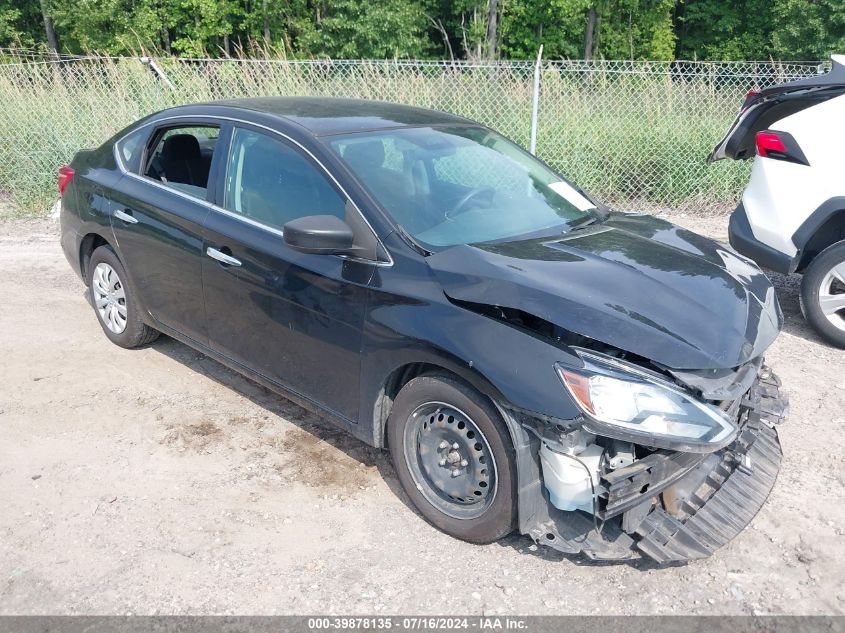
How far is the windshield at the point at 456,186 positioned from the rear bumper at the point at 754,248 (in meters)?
1.95

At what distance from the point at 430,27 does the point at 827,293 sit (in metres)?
29.8

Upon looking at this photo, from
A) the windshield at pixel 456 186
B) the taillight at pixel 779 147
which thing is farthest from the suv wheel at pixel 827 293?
the windshield at pixel 456 186

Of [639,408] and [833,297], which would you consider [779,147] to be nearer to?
[833,297]

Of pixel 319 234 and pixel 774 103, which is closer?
pixel 319 234

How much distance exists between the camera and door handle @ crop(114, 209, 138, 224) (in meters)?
4.52

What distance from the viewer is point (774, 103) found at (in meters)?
5.59

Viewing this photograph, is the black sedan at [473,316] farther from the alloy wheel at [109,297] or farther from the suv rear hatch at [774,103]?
the suv rear hatch at [774,103]

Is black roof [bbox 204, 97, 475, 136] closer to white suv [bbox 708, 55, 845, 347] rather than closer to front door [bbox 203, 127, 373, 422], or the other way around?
front door [bbox 203, 127, 373, 422]

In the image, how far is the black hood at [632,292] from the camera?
282 cm

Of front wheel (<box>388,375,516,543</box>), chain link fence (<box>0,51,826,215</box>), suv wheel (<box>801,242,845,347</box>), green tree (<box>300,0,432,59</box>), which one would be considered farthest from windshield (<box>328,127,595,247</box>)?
green tree (<box>300,0,432,59</box>)

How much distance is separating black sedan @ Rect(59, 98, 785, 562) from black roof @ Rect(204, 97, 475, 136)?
0.8 inches

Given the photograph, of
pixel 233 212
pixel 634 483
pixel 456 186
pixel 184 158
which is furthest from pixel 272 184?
pixel 634 483

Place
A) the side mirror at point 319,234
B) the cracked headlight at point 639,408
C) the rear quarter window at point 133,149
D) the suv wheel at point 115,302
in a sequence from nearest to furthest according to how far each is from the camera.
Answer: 1. the cracked headlight at point 639,408
2. the side mirror at point 319,234
3. the rear quarter window at point 133,149
4. the suv wheel at point 115,302

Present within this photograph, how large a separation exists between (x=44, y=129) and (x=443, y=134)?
7.73 meters
